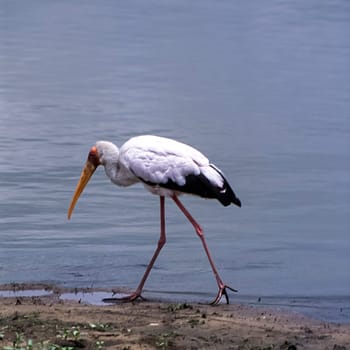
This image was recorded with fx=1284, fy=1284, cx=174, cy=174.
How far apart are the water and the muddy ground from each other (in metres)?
0.57

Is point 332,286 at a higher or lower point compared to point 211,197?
lower

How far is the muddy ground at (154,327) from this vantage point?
6902 mm

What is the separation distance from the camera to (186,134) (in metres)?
14.2

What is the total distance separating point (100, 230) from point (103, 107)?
523cm

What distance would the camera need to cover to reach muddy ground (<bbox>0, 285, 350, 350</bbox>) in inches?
272

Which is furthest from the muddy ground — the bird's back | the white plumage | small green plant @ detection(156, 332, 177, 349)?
the bird's back

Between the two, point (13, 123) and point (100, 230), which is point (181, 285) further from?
point (13, 123)

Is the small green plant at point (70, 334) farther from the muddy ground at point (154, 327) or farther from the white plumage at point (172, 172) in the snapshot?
the white plumage at point (172, 172)

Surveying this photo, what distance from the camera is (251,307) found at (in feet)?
27.9

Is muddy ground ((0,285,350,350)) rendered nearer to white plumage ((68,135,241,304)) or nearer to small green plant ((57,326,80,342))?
small green plant ((57,326,80,342))


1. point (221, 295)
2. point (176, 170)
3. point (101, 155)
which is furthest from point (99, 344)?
point (101, 155)

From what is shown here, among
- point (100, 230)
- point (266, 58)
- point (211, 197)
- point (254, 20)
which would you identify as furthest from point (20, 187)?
point (254, 20)

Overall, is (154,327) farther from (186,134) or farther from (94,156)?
(186,134)

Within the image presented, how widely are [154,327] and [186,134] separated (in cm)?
691
